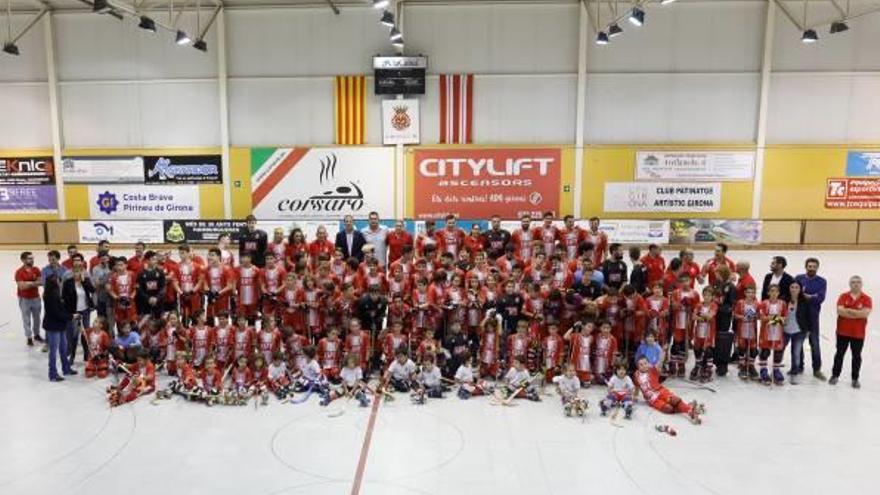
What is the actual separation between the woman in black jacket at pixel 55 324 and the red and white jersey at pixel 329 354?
3.90m

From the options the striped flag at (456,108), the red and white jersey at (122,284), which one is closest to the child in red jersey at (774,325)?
the red and white jersey at (122,284)

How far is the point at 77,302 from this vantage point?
986 cm

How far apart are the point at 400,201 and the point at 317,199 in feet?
Result: 9.60

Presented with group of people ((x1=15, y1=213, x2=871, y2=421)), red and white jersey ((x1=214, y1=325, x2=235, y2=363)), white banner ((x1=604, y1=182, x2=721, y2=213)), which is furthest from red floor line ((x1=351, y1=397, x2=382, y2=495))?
white banner ((x1=604, y1=182, x2=721, y2=213))

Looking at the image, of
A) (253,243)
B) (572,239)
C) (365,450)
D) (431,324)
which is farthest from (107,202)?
(365,450)

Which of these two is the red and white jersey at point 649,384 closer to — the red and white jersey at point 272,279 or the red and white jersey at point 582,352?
the red and white jersey at point 582,352

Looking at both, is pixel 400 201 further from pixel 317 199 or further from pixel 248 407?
pixel 248 407

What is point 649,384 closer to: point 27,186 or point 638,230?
point 638,230

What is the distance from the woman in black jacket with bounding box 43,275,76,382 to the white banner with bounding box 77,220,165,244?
12687mm

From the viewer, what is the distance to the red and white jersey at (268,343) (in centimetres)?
933

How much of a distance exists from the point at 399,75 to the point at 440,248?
1041 centimetres

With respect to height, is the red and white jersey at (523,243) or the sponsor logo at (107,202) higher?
the sponsor logo at (107,202)

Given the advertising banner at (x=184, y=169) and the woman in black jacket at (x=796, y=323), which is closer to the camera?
the woman in black jacket at (x=796, y=323)

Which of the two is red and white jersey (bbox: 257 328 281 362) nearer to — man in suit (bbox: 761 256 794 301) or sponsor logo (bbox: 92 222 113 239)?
man in suit (bbox: 761 256 794 301)
